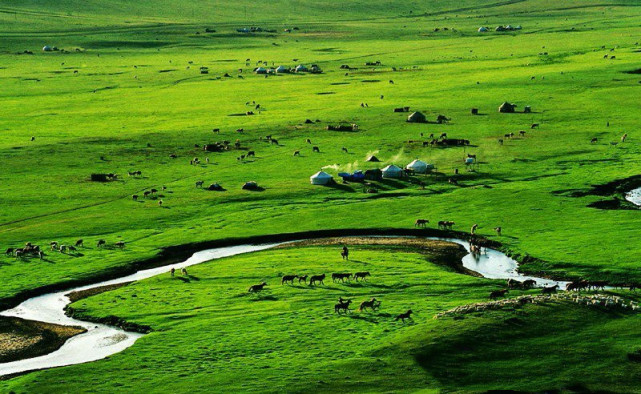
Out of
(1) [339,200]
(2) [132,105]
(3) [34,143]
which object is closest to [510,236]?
(1) [339,200]

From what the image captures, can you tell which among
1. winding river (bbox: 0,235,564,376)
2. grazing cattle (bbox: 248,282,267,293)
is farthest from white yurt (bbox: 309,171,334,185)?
grazing cattle (bbox: 248,282,267,293)

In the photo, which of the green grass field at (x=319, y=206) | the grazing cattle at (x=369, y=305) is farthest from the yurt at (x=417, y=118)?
the grazing cattle at (x=369, y=305)

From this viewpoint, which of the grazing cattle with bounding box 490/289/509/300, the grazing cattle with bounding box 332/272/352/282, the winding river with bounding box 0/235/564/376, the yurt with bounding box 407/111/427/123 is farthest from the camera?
the yurt with bounding box 407/111/427/123

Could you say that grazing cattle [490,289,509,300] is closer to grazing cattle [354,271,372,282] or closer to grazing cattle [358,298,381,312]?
grazing cattle [358,298,381,312]

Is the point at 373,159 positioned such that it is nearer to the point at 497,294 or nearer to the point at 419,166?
the point at 419,166

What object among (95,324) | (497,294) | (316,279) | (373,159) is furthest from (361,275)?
(373,159)

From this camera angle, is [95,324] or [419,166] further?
[419,166]
